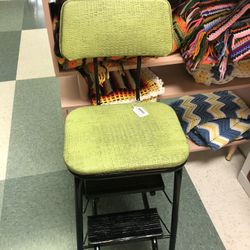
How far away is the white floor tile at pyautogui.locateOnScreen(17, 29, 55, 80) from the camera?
2205 mm

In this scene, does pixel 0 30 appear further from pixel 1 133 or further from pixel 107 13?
pixel 107 13

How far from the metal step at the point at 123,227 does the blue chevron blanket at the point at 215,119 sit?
0.52 metres

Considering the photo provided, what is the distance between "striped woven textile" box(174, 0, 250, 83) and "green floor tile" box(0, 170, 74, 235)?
2.85 feet

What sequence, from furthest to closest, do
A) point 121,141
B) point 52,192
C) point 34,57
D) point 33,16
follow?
point 33,16, point 34,57, point 52,192, point 121,141

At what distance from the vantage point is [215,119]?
1.49 meters

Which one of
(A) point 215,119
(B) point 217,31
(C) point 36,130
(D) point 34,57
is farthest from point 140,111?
(D) point 34,57

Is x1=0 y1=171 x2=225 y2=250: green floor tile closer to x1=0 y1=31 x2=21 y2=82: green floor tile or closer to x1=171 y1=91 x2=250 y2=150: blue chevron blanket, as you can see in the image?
x1=171 y1=91 x2=250 y2=150: blue chevron blanket

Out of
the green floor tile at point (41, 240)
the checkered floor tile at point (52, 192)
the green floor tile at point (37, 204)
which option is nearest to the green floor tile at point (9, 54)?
the checkered floor tile at point (52, 192)

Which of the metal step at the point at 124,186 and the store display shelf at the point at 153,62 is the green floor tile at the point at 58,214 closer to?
the metal step at the point at 124,186

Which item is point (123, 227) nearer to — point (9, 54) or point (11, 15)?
point (9, 54)

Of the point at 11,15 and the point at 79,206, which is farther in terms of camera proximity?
the point at 11,15

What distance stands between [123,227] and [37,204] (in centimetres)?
51

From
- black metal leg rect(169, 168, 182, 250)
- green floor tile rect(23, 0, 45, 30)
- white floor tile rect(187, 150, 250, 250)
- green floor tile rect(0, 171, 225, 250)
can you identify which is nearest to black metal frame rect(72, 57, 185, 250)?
black metal leg rect(169, 168, 182, 250)

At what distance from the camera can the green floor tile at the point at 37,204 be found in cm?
129
